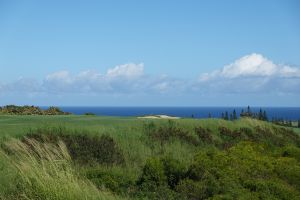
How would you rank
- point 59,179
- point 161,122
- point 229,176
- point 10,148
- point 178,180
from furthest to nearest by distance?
point 161,122
point 10,148
point 178,180
point 229,176
point 59,179

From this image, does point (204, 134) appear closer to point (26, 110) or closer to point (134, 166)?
point (134, 166)

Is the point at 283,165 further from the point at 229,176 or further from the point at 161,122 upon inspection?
the point at 161,122

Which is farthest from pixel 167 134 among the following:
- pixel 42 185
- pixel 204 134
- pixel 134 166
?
pixel 42 185

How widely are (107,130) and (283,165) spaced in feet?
25.0

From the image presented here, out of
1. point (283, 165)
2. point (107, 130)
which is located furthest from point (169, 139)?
point (283, 165)

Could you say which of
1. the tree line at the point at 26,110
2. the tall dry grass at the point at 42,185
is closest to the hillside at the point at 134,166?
the tall dry grass at the point at 42,185

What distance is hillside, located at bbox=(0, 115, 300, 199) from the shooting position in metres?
10.3

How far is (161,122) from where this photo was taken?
23609 millimetres

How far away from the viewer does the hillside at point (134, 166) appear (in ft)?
33.7

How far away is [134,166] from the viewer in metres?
16.5

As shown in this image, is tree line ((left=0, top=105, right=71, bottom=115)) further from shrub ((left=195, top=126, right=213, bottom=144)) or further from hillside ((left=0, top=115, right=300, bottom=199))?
shrub ((left=195, top=126, right=213, bottom=144))

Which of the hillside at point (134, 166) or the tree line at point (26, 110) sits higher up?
the tree line at point (26, 110)

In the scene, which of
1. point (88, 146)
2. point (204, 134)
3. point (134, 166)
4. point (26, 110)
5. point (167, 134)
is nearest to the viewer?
point (134, 166)

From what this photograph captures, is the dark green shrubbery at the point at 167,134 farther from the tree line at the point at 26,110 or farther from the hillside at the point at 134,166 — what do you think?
the tree line at the point at 26,110
